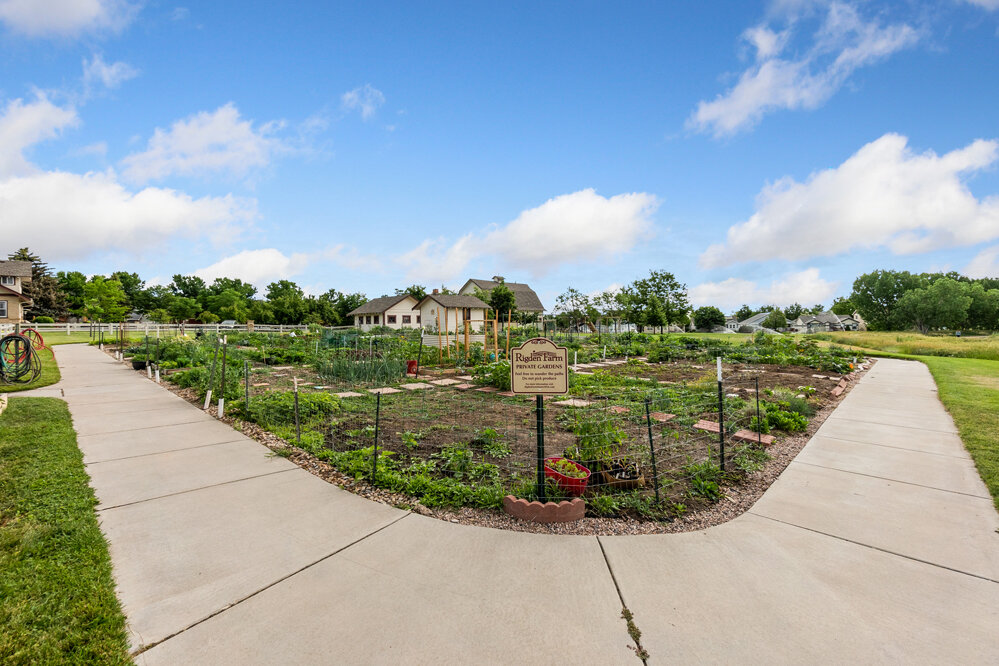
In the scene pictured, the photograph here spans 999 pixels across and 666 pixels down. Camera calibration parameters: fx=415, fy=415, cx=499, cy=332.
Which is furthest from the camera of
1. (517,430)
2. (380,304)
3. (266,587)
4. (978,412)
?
(380,304)

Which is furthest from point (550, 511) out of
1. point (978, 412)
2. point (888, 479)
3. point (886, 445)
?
point (978, 412)

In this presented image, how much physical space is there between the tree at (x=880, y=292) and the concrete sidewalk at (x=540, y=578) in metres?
95.4

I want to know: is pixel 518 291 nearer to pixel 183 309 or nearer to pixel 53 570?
pixel 183 309

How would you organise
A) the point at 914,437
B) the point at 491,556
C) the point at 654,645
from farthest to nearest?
1. the point at 914,437
2. the point at 491,556
3. the point at 654,645

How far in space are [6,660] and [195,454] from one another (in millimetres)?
3692

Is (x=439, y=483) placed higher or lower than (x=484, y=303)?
lower

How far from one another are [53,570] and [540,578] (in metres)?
3.27

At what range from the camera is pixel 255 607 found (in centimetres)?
253

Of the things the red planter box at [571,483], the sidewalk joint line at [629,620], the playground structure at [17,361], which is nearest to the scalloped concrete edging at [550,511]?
the red planter box at [571,483]

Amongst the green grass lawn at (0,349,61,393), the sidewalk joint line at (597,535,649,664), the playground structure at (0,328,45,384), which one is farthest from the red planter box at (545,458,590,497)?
the playground structure at (0,328,45,384)

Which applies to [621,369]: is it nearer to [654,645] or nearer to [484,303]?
[654,645]

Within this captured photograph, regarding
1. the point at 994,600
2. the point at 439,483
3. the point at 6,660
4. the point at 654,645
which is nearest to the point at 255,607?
the point at 6,660

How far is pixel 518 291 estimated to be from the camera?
63.0 m

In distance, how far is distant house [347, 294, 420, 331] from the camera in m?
53.4
